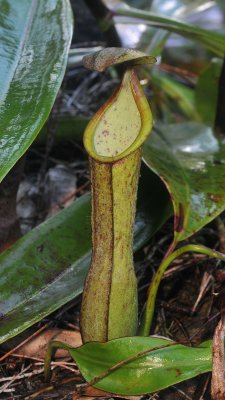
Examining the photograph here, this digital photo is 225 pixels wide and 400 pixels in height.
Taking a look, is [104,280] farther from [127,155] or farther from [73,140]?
[73,140]

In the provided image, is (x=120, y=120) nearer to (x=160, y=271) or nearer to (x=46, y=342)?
(x=160, y=271)

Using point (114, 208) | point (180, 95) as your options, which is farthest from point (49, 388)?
point (180, 95)

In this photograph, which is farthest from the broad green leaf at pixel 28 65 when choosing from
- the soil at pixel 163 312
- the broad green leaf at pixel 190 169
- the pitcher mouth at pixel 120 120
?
the soil at pixel 163 312

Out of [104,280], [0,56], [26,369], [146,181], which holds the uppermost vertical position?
[0,56]

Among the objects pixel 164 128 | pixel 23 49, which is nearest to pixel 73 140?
pixel 164 128

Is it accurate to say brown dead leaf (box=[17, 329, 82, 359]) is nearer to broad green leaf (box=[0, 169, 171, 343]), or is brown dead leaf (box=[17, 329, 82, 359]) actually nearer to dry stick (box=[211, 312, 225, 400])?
broad green leaf (box=[0, 169, 171, 343])

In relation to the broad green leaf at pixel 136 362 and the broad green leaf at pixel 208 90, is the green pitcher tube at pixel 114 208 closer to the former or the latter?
the broad green leaf at pixel 136 362

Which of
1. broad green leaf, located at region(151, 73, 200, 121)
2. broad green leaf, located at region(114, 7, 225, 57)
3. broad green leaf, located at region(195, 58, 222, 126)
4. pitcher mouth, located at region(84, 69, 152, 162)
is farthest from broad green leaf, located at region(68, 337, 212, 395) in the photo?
broad green leaf, located at region(151, 73, 200, 121)
